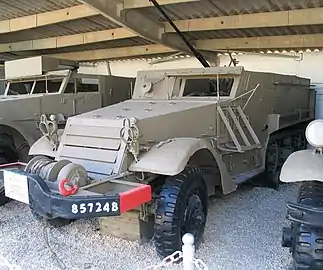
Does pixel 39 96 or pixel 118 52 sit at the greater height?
pixel 118 52

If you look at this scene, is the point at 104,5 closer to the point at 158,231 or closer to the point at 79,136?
the point at 79,136

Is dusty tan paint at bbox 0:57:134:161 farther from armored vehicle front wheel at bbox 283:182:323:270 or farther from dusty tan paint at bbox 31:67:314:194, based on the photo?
armored vehicle front wheel at bbox 283:182:323:270

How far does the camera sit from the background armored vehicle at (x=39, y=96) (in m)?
6.41

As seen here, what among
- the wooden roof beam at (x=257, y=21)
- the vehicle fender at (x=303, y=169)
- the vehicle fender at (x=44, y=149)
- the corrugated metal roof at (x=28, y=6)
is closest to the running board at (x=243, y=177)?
the vehicle fender at (x=303, y=169)

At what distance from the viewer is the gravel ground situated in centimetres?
386

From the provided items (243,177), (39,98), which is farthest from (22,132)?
(243,177)

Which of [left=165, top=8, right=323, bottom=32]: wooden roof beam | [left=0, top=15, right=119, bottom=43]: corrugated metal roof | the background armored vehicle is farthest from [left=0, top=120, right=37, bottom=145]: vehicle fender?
[left=165, top=8, right=323, bottom=32]: wooden roof beam

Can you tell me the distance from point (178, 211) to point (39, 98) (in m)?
3.99

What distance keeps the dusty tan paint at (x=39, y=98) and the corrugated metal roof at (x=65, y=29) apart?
78.0 inches

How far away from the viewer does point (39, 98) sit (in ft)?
22.9

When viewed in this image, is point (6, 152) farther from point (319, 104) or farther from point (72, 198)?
point (319, 104)

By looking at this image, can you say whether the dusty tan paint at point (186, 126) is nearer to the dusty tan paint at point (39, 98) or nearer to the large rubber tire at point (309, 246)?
the large rubber tire at point (309, 246)

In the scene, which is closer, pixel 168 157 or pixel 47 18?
pixel 168 157

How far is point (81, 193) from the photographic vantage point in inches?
131
